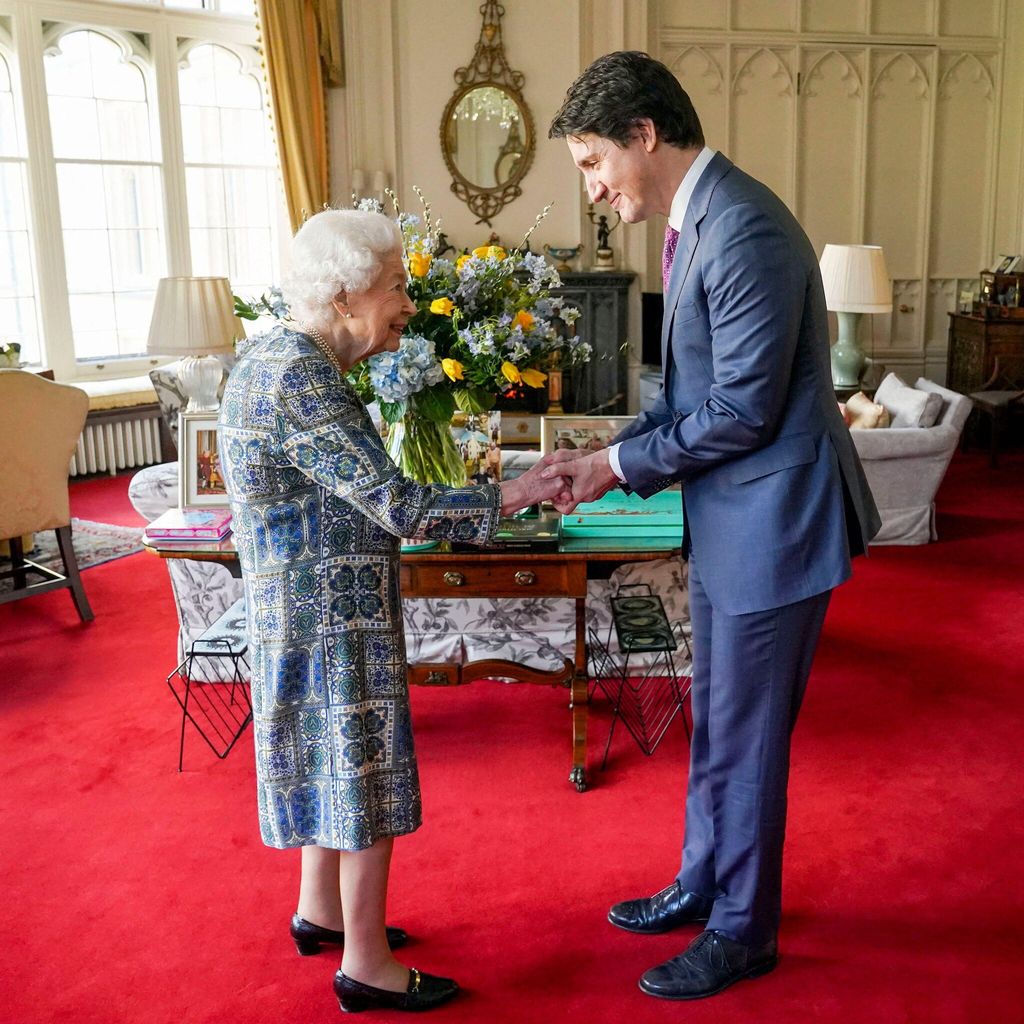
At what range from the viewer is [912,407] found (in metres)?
5.95

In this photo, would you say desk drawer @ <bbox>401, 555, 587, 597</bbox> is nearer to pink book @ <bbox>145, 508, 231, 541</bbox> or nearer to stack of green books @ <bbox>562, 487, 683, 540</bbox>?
stack of green books @ <bbox>562, 487, 683, 540</bbox>

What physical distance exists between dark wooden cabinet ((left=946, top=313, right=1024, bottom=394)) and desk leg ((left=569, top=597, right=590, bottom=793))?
6.03 meters

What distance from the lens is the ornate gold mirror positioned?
852cm

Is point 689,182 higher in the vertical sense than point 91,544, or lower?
higher

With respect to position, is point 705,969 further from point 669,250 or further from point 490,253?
point 490,253

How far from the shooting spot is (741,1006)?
2.32 m

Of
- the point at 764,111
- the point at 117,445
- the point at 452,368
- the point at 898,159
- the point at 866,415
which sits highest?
the point at 764,111

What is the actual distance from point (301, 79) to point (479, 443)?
5871 mm

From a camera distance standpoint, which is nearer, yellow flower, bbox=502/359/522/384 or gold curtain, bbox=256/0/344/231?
yellow flower, bbox=502/359/522/384

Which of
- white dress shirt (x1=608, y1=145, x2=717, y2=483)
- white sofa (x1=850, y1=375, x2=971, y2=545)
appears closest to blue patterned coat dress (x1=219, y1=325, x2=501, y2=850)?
white dress shirt (x1=608, y1=145, x2=717, y2=483)

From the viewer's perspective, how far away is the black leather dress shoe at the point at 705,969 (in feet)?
7.65

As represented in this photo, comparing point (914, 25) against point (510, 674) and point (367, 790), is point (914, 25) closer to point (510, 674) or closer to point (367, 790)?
point (510, 674)

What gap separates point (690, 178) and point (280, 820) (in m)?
1.42

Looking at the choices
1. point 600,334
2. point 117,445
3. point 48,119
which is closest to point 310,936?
point 117,445
